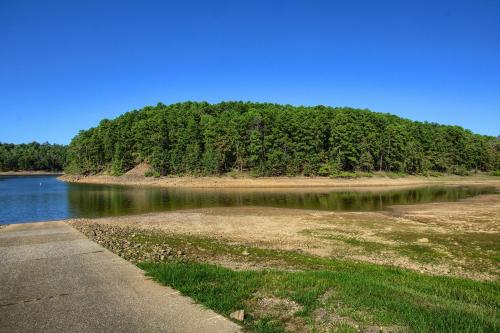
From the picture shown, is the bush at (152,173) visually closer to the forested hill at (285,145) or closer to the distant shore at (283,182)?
the forested hill at (285,145)

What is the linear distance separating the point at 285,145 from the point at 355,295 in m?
92.1

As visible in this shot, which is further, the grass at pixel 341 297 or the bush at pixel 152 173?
the bush at pixel 152 173

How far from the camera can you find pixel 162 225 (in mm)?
30969

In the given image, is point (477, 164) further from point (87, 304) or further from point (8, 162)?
point (8, 162)

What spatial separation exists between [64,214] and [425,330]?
41.5 m

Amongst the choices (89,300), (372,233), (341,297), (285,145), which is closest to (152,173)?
(285,145)

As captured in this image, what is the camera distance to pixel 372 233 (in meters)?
25.5

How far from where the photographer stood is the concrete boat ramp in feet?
27.1

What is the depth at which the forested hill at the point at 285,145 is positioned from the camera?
3989 inches

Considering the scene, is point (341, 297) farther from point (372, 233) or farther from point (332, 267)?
point (372, 233)

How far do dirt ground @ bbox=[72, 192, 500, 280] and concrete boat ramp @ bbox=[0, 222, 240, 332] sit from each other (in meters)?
10.4

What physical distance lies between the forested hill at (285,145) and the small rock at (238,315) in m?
89.4

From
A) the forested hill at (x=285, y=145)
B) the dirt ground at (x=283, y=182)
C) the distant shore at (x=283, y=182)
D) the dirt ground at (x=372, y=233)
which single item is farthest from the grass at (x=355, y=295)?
the forested hill at (x=285, y=145)

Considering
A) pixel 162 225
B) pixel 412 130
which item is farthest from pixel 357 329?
pixel 412 130
